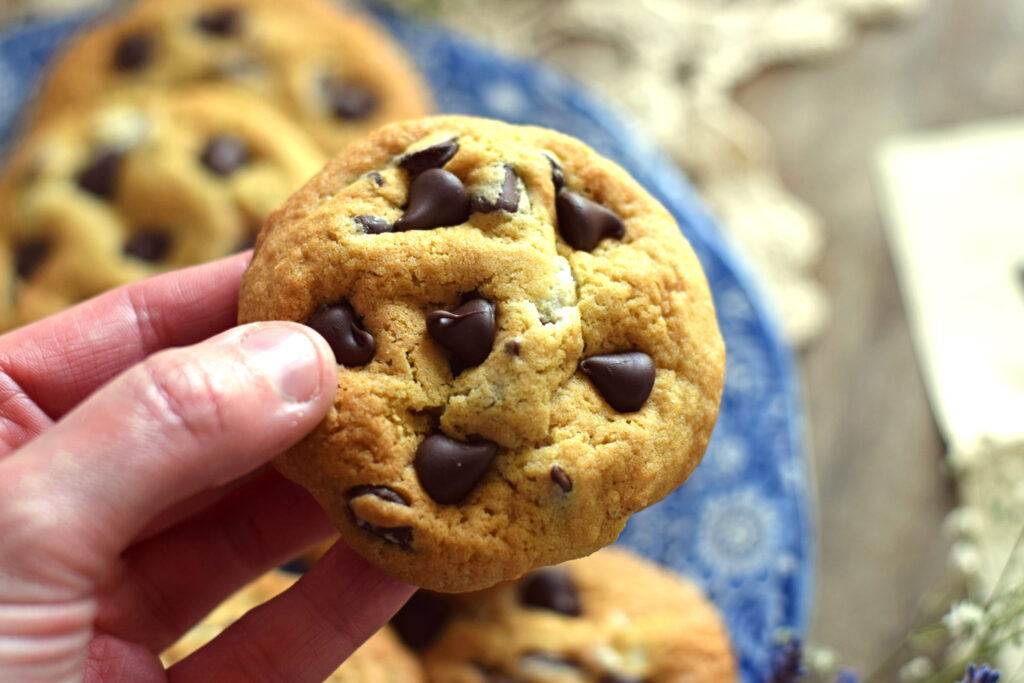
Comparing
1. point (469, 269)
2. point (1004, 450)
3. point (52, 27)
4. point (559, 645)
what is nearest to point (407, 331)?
point (469, 269)

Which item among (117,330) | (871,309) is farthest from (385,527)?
(871,309)

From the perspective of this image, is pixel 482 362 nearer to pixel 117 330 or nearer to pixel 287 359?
pixel 287 359

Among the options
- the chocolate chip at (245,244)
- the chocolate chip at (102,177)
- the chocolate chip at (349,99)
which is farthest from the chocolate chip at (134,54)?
the chocolate chip at (245,244)

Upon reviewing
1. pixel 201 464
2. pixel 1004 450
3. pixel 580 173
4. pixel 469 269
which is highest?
pixel 580 173

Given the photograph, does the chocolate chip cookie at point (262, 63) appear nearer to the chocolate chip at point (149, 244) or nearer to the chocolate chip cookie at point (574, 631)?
the chocolate chip at point (149, 244)

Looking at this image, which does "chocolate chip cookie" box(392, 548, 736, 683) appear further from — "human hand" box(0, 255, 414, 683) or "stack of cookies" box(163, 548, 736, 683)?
"human hand" box(0, 255, 414, 683)

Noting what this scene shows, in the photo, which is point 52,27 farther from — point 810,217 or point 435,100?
point 810,217
